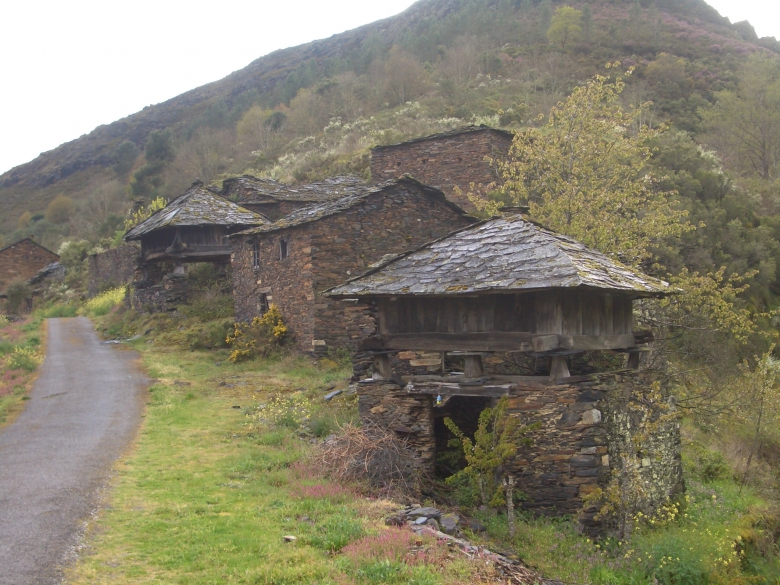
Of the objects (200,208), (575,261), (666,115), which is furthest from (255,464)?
(666,115)

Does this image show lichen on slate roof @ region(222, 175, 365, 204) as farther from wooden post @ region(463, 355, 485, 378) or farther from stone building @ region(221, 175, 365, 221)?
wooden post @ region(463, 355, 485, 378)

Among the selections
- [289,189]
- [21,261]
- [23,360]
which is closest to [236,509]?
[23,360]

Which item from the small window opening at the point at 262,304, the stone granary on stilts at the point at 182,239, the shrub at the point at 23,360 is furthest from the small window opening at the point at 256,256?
the shrub at the point at 23,360

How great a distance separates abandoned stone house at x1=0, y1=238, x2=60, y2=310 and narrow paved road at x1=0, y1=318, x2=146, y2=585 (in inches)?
1075

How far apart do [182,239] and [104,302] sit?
935cm

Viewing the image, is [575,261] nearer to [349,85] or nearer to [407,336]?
[407,336]

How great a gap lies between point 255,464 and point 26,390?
9.07m

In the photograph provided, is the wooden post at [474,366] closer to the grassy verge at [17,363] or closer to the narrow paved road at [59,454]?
the narrow paved road at [59,454]

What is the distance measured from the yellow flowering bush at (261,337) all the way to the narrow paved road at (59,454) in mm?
3032

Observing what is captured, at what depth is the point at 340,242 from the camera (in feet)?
62.2

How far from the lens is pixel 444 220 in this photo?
2002cm

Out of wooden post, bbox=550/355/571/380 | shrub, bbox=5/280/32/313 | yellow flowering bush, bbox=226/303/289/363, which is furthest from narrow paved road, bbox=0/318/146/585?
shrub, bbox=5/280/32/313

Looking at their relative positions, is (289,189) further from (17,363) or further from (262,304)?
(17,363)

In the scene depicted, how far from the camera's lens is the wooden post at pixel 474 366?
1020 cm
